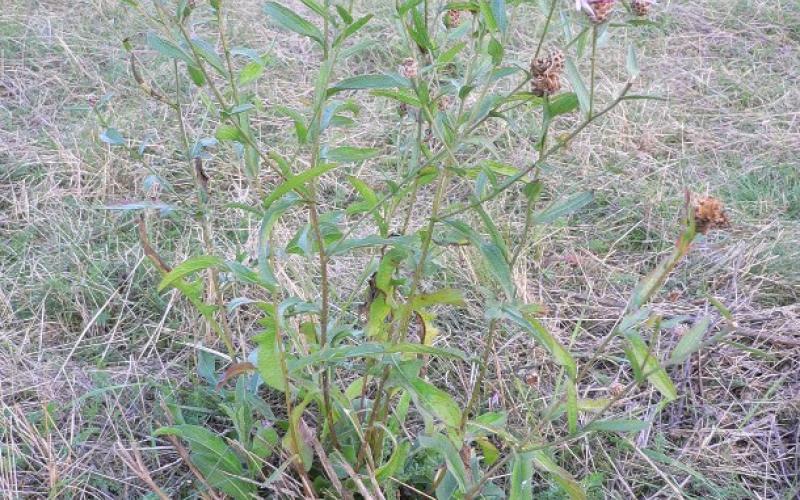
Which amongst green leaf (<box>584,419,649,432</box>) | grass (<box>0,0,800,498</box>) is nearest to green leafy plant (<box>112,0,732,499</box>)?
green leaf (<box>584,419,649,432</box>)

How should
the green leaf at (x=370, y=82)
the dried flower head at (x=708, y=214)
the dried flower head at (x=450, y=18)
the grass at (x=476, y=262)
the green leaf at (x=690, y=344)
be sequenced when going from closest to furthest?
the dried flower head at (x=708, y=214) < the green leaf at (x=690, y=344) < the green leaf at (x=370, y=82) < the dried flower head at (x=450, y=18) < the grass at (x=476, y=262)

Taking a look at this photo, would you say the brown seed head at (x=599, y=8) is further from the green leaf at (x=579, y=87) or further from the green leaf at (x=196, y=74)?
the green leaf at (x=196, y=74)

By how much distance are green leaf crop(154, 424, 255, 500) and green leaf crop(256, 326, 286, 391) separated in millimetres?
327

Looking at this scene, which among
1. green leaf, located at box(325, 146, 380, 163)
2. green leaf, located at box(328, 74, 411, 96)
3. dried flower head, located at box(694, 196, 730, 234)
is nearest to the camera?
dried flower head, located at box(694, 196, 730, 234)

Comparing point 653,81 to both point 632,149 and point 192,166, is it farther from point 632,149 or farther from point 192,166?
point 192,166

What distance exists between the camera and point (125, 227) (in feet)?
8.05

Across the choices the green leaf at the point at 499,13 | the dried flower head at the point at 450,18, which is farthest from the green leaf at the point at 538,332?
the dried flower head at the point at 450,18

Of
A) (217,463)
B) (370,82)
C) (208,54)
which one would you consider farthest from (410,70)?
(217,463)

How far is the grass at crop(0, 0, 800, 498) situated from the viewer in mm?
1779

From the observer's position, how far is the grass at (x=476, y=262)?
1.78 meters

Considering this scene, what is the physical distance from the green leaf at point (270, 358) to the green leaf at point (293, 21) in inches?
16.9

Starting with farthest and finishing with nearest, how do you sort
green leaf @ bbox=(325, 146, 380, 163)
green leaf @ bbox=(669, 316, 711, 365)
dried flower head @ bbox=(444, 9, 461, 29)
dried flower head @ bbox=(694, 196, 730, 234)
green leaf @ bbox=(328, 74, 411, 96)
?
dried flower head @ bbox=(444, 9, 461, 29), green leaf @ bbox=(325, 146, 380, 163), green leaf @ bbox=(328, 74, 411, 96), green leaf @ bbox=(669, 316, 711, 365), dried flower head @ bbox=(694, 196, 730, 234)

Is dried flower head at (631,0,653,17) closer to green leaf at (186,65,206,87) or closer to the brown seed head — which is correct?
→ the brown seed head

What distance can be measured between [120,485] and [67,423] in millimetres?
215
